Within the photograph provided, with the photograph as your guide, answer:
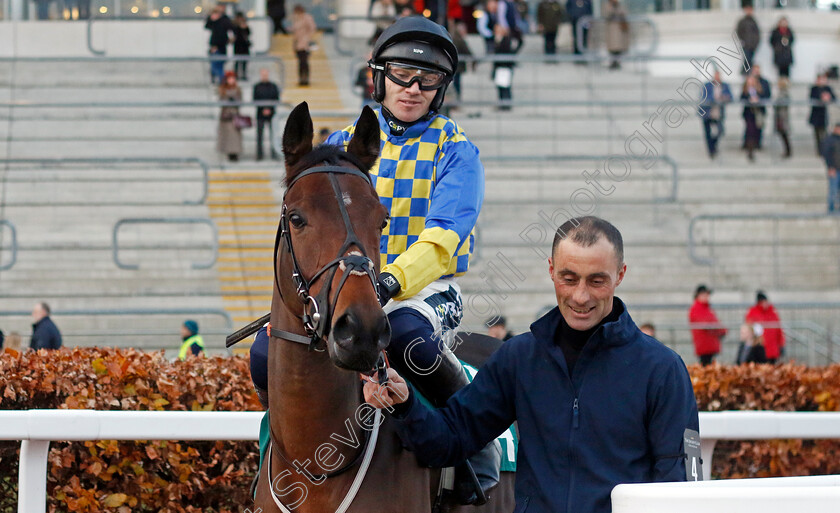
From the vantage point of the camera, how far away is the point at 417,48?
4.00m

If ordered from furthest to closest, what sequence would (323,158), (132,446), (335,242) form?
(132,446) → (323,158) → (335,242)

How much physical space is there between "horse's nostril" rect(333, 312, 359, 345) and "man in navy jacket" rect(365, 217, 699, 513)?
1.80ft

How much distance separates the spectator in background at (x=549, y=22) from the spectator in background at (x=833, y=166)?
20.0 feet

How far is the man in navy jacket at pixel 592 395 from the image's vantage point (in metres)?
2.96

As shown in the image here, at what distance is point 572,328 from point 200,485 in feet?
8.32

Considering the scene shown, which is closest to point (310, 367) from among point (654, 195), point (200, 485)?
point (200, 485)

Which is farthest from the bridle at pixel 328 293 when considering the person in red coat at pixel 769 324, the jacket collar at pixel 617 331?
the person in red coat at pixel 769 324

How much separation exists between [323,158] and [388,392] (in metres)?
0.81

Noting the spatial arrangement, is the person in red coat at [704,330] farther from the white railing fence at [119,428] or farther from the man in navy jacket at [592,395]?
the man in navy jacket at [592,395]

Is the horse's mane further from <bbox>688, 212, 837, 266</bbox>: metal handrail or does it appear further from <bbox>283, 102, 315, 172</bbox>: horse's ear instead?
<bbox>688, 212, 837, 266</bbox>: metal handrail

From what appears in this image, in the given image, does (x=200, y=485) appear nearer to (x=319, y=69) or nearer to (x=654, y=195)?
(x=654, y=195)

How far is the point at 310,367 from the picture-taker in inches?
134

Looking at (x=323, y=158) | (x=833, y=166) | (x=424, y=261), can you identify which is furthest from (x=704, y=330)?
(x=323, y=158)

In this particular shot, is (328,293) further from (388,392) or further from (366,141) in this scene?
(366,141)
